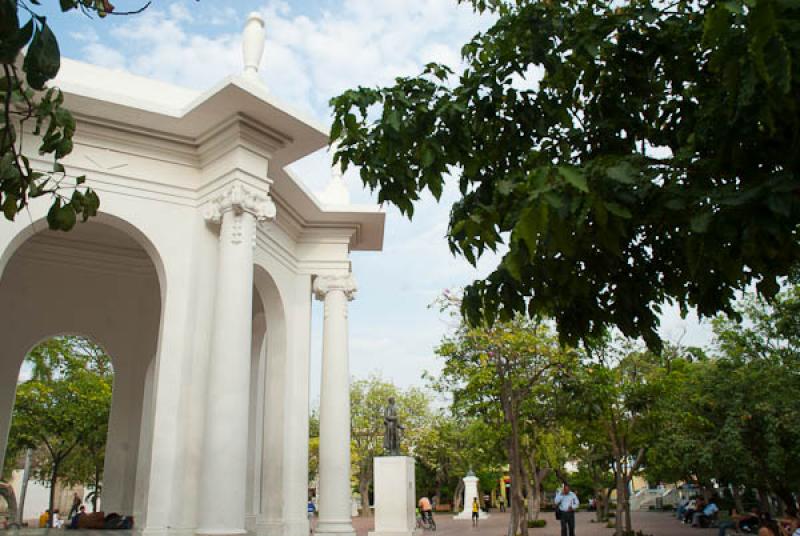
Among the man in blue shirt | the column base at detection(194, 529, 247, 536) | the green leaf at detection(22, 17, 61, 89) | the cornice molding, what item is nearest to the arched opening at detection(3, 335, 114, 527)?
the cornice molding

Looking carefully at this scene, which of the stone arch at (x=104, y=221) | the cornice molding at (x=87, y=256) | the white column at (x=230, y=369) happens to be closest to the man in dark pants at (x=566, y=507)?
the white column at (x=230, y=369)

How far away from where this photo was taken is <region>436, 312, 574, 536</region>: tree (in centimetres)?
2044

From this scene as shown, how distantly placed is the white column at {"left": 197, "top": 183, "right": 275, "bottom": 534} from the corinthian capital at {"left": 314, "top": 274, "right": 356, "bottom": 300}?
3.43 meters

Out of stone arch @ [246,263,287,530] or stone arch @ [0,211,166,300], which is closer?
stone arch @ [0,211,166,300]

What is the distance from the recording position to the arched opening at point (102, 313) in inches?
591

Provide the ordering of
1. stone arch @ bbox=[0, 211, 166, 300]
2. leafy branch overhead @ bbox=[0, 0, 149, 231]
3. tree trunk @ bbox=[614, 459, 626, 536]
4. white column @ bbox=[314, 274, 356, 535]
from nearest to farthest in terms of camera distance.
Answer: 1. leafy branch overhead @ bbox=[0, 0, 149, 231]
2. stone arch @ bbox=[0, 211, 166, 300]
3. white column @ bbox=[314, 274, 356, 535]
4. tree trunk @ bbox=[614, 459, 626, 536]

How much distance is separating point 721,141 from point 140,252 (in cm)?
1418

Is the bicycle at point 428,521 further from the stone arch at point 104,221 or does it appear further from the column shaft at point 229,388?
the stone arch at point 104,221

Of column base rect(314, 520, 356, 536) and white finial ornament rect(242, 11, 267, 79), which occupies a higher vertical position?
white finial ornament rect(242, 11, 267, 79)

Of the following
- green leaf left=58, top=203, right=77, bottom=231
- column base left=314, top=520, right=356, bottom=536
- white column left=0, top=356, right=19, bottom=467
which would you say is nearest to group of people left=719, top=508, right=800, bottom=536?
column base left=314, top=520, right=356, bottom=536

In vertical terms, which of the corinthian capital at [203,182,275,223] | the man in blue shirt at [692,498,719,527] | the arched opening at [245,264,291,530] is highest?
the corinthian capital at [203,182,275,223]

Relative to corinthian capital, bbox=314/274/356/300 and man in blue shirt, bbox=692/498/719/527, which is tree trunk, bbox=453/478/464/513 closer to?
man in blue shirt, bbox=692/498/719/527

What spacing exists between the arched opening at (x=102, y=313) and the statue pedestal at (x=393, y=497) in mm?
5783

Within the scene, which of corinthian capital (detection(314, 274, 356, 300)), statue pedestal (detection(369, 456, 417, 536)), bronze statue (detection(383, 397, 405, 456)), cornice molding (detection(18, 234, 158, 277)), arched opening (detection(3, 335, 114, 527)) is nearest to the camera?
corinthian capital (detection(314, 274, 356, 300))
